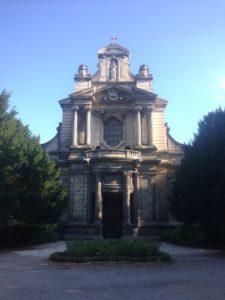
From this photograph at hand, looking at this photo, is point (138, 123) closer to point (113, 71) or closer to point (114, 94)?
point (114, 94)

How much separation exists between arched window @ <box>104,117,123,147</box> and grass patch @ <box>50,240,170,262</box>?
63.8ft

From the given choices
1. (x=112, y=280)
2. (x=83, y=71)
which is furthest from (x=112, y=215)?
(x=112, y=280)

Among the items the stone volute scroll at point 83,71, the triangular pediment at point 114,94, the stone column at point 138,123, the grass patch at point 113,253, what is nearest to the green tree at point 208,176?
the grass patch at point 113,253

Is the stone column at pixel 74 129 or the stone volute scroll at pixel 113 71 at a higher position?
the stone volute scroll at pixel 113 71

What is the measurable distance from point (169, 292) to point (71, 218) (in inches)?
870

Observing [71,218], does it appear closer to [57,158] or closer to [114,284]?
[57,158]

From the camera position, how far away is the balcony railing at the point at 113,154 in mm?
29531

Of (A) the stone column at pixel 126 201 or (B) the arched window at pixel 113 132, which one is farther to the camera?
(B) the arched window at pixel 113 132

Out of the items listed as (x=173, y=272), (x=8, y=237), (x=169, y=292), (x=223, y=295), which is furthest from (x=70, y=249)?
(x=8, y=237)

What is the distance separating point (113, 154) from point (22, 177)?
987 cm

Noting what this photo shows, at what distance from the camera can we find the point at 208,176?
19234mm

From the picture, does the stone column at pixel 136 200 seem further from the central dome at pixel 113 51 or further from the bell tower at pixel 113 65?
the central dome at pixel 113 51

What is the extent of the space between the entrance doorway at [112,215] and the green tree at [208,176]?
8868 mm

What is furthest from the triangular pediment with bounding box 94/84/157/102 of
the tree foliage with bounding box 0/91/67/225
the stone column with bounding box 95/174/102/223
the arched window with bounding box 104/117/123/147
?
the tree foliage with bounding box 0/91/67/225
